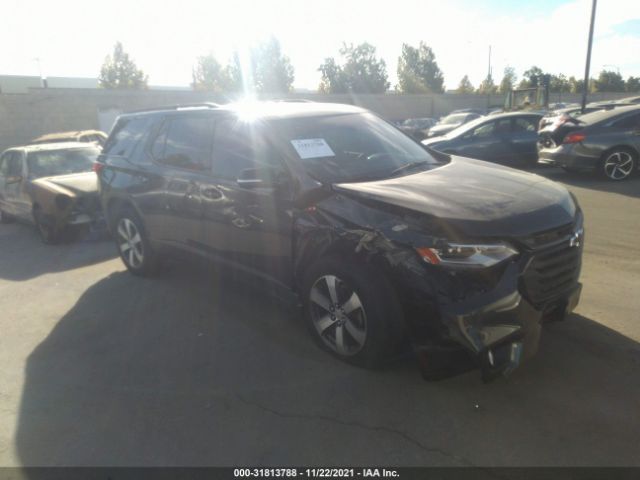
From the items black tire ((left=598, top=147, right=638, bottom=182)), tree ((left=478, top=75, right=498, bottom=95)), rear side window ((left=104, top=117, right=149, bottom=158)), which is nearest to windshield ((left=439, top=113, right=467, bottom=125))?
black tire ((left=598, top=147, right=638, bottom=182))

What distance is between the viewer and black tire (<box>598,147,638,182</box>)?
→ 9.46 m

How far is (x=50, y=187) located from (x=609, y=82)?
75.5 meters

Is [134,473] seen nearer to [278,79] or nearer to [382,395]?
[382,395]

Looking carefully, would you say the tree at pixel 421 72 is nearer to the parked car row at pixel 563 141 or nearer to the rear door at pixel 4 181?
the parked car row at pixel 563 141

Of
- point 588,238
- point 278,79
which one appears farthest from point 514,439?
point 278,79

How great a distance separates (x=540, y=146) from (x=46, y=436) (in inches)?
425

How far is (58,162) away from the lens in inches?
334

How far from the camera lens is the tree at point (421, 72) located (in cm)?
6544

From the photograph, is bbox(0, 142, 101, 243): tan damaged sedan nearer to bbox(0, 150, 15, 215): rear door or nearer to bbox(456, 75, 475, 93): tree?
bbox(0, 150, 15, 215): rear door

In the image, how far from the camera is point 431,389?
312 cm

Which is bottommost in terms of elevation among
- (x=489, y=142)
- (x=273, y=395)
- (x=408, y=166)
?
(x=273, y=395)

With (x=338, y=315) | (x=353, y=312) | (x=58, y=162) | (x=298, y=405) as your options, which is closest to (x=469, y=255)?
(x=353, y=312)

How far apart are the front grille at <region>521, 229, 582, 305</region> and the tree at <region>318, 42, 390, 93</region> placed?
181 feet

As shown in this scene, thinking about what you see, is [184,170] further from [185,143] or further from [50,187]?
[50,187]
